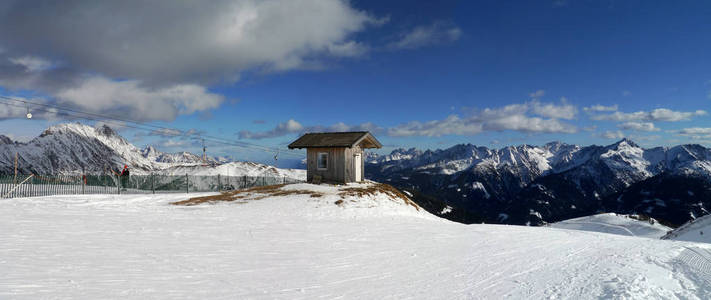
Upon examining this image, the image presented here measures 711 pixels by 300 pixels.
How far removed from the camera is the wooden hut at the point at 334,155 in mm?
34500

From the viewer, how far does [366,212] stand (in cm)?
2242

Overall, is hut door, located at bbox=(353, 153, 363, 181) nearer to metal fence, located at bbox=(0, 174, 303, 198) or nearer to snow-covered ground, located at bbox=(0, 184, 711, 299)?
snow-covered ground, located at bbox=(0, 184, 711, 299)

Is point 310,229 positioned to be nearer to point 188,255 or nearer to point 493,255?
point 188,255

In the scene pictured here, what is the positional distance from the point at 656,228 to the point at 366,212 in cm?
3004

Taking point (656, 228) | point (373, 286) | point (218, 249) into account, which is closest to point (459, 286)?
point (373, 286)

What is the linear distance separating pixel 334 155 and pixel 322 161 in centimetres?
161

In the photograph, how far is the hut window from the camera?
35.5m

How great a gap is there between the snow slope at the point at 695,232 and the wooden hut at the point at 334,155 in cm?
2567

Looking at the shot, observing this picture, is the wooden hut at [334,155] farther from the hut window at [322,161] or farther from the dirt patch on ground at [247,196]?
the dirt patch on ground at [247,196]

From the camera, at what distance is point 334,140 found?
117ft

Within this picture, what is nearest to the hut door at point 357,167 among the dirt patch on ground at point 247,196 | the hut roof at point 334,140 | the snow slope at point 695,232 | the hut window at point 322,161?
the hut roof at point 334,140

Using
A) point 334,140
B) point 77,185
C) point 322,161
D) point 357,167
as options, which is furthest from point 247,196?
point 77,185

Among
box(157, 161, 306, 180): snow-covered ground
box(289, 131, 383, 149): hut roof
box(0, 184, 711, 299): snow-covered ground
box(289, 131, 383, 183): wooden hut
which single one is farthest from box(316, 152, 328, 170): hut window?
box(157, 161, 306, 180): snow-covered ground

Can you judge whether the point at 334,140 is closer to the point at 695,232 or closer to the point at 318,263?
the point at 318,263
